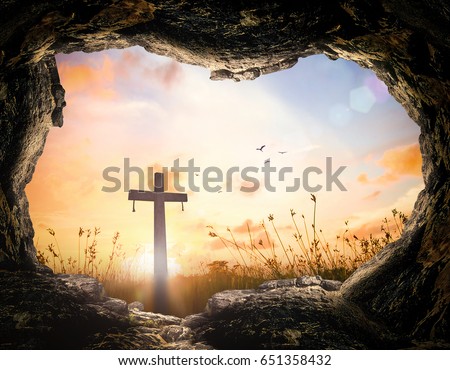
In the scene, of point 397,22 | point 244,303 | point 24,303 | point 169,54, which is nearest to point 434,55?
point 397,22

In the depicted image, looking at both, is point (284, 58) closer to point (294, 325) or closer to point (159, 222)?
point (294, 325)

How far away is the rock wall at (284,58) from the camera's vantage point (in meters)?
2.33

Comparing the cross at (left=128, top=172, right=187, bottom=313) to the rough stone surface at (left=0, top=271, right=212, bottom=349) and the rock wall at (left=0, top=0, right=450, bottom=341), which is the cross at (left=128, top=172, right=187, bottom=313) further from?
the rock wall at (left=0, top=0, right=450, bottom=341)

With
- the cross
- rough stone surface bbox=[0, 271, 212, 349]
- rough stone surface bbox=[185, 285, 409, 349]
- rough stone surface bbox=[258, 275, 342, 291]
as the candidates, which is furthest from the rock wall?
the cross

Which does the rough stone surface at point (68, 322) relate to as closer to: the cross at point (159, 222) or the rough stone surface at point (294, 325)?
the rough stone surface at point (294, 325)

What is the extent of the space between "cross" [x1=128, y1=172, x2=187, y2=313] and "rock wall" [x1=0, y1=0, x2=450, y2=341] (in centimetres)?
259

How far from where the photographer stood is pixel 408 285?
261 cm

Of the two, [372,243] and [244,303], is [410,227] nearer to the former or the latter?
[372,243]

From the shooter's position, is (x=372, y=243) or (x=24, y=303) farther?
(x=372, y=243)

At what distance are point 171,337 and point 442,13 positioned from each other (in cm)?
322

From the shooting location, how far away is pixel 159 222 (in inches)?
253

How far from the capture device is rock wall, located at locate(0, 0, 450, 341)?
91.9 inches

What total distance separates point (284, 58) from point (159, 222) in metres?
4.29

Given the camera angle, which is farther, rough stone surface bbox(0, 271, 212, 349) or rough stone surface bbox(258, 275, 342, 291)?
rough stone surface bbox(258, 275, 342, 291)
